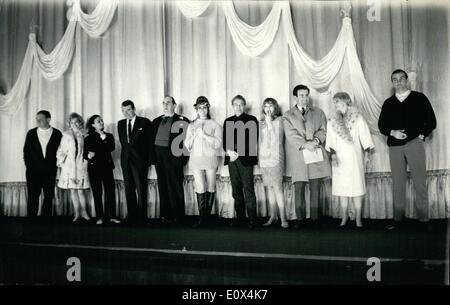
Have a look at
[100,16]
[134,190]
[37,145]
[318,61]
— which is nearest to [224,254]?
[134,190]

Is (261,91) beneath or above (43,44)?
beneath

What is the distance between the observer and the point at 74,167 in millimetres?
4332

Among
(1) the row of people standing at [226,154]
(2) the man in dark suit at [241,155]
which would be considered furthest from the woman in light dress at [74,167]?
(2) the man in dark suit at [241,155]

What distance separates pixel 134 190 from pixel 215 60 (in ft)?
5.01

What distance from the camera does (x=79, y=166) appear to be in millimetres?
4348

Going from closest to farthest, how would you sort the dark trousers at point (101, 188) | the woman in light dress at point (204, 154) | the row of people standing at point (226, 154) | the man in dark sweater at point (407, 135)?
the man in dark sweater at point (407, 135)
the row of people standing at point (226, 154)
the woman in light dress at point (204, 154)
the dark trousers at point (101, 188)

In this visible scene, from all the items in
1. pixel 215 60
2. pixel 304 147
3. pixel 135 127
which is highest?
pixel 215 60

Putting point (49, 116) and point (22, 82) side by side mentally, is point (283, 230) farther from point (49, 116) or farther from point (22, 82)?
point (22, 82)

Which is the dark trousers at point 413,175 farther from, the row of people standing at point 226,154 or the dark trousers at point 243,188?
the dark trousers at point 243,188

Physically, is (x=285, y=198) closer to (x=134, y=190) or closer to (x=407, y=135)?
(x=407, y=135)

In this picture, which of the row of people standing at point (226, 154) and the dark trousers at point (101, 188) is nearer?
the row of people standing at point (226, 154)

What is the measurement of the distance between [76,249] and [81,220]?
21.5 inches

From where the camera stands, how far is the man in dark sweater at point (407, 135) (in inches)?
144
